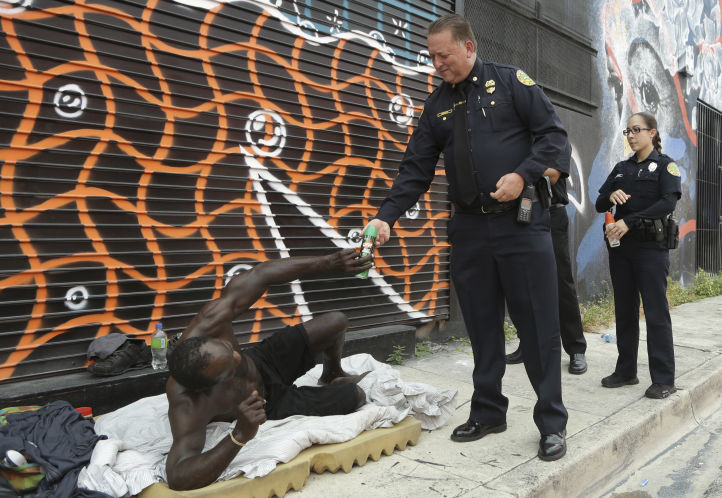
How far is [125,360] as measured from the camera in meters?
3.49

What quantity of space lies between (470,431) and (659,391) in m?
1.64

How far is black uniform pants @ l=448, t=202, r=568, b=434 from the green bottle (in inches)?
20.6

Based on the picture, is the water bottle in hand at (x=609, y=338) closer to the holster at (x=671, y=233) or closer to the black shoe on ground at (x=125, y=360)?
the holster at (x=671, y=233)

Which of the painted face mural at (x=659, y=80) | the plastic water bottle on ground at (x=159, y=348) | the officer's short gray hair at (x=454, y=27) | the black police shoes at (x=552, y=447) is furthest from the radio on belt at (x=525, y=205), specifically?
the painted face mural at (x=659, y=80)

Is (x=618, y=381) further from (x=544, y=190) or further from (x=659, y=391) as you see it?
(x=544, y=190)

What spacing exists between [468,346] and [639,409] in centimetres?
208

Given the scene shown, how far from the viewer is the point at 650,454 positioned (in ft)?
12.0

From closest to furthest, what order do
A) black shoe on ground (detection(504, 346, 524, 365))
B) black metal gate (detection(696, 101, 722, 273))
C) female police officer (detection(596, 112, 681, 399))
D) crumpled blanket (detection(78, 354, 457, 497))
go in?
1. crumpled blanket (detection(78, 354, 457, 497))
2. female police officer (detection(596, 112, 681, 399))
3. black shoe on ground (detection(504, 346, 524, 365))
4. black metal gate (detection(696, 101, 722, 273))

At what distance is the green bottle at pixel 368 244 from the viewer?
115 inches

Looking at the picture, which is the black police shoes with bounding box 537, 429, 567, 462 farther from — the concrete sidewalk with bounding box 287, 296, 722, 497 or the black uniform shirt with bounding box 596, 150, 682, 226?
the black uniform shirt with bounding box 596, 150, 682, 226

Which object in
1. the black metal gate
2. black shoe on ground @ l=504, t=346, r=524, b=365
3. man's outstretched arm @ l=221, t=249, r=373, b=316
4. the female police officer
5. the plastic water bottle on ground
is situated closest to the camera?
man's outstretched arm @ l=221, t=249, r=373, b=316

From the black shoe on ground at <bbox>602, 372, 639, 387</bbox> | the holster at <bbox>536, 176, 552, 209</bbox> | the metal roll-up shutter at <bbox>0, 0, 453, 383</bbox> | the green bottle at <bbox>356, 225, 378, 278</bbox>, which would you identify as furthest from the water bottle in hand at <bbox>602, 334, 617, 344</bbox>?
the green bottle at <bbox>356, 225, 378, 278</bbox>

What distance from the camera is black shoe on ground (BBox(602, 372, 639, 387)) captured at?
441 centimetres

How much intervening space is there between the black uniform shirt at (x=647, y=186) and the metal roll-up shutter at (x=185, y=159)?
1.94 meters
